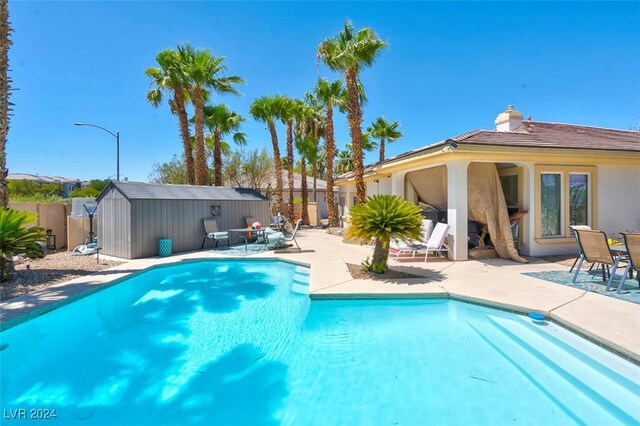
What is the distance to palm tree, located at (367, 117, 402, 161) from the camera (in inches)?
1075

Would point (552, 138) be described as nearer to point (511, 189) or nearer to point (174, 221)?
point (511, 189)

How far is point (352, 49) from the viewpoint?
1318 centimetres

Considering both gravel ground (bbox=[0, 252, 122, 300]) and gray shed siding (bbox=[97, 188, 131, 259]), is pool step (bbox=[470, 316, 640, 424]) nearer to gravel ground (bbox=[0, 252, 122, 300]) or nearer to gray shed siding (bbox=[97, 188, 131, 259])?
gravel ground (bbox=[0, 252, 122, 300])

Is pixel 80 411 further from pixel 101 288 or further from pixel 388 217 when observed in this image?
pixel 388 217

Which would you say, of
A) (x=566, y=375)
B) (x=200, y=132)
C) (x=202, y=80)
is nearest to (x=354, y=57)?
(x=202, y=80)

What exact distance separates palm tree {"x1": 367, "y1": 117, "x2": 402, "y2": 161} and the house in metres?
16.5

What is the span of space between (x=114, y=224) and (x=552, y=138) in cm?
1689

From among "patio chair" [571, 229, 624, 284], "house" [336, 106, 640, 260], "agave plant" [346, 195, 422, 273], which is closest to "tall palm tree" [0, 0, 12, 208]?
"agave plant" [346, 195, 422, 273]

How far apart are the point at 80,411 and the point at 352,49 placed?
46.9 ft

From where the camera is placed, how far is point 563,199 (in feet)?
33.6

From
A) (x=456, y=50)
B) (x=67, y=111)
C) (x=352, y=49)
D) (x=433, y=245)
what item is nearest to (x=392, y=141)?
(x=456, y=50)

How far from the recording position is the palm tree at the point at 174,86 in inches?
653

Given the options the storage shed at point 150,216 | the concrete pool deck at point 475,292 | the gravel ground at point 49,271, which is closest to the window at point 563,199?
the concrete pool deck at point 475,292

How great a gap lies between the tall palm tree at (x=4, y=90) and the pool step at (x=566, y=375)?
41.2ft
